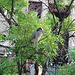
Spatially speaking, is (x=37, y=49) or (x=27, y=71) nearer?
(x=37, y=49)

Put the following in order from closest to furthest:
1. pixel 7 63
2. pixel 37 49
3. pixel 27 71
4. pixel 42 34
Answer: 1. pixel 37 49
2. pixel 42 34
3. pixel 7 63
4. pixel 27 71

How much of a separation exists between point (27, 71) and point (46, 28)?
9.44 ft

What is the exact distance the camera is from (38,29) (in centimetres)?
345

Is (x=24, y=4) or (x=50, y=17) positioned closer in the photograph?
(x=24, y=4)

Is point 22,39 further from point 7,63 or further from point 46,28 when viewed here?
point 7,63

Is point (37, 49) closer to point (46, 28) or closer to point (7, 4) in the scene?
point (46, 28)

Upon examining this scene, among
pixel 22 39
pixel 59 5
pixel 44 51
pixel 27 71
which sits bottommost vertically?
pixel 27 71

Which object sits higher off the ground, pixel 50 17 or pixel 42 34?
pixel 50 17

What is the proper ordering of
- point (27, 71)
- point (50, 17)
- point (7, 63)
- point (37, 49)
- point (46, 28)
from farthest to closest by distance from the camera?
point (27, 71) → point (50, 17) → point (7, 63) → point (46, 28) → point (37, 49)

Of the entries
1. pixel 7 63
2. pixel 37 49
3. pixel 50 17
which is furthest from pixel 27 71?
pixel 37 49

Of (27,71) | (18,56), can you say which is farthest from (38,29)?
(27,71)

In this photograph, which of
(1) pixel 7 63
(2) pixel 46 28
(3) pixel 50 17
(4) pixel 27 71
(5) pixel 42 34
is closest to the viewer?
(2) pixel 46 28

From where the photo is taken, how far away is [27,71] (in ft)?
18.9

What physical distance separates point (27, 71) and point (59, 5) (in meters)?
2.91
